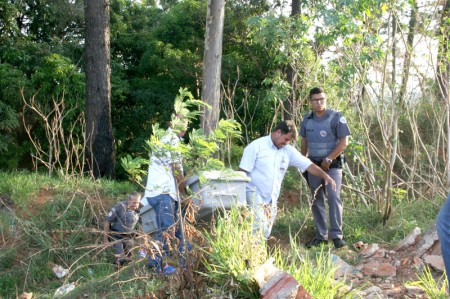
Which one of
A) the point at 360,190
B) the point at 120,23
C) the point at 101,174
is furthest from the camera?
the point at 120,23

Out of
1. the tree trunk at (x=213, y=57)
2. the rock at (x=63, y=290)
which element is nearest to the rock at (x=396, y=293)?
the rock at (x=63, y=290)

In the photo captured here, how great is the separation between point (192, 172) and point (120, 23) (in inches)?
609

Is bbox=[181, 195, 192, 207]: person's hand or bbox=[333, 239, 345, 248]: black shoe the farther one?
bbox=[333, 239, 345, 248]: black shoe

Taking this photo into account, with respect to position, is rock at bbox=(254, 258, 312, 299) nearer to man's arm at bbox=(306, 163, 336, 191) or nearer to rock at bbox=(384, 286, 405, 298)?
rock at bbox=(384, 286, 405, 298)

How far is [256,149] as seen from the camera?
6.82 m

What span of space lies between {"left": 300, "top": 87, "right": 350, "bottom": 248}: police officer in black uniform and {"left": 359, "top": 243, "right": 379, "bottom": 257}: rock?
28 centimetres

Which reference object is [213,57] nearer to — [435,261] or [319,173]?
[319,173]

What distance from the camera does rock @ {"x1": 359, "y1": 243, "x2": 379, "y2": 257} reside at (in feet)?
22.9

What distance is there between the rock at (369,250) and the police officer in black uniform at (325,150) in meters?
0.28

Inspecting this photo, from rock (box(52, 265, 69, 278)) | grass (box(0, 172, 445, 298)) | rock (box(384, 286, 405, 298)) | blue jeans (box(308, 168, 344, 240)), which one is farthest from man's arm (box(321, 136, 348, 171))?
rock (box(52, 265, 69, 278))

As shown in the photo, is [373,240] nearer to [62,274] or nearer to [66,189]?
[62,274]

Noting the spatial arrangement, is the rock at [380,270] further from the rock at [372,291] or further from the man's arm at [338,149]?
the man's arm at [338,149]

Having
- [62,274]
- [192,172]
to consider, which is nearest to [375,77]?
[192,172]

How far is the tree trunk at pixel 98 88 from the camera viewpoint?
12977mm
